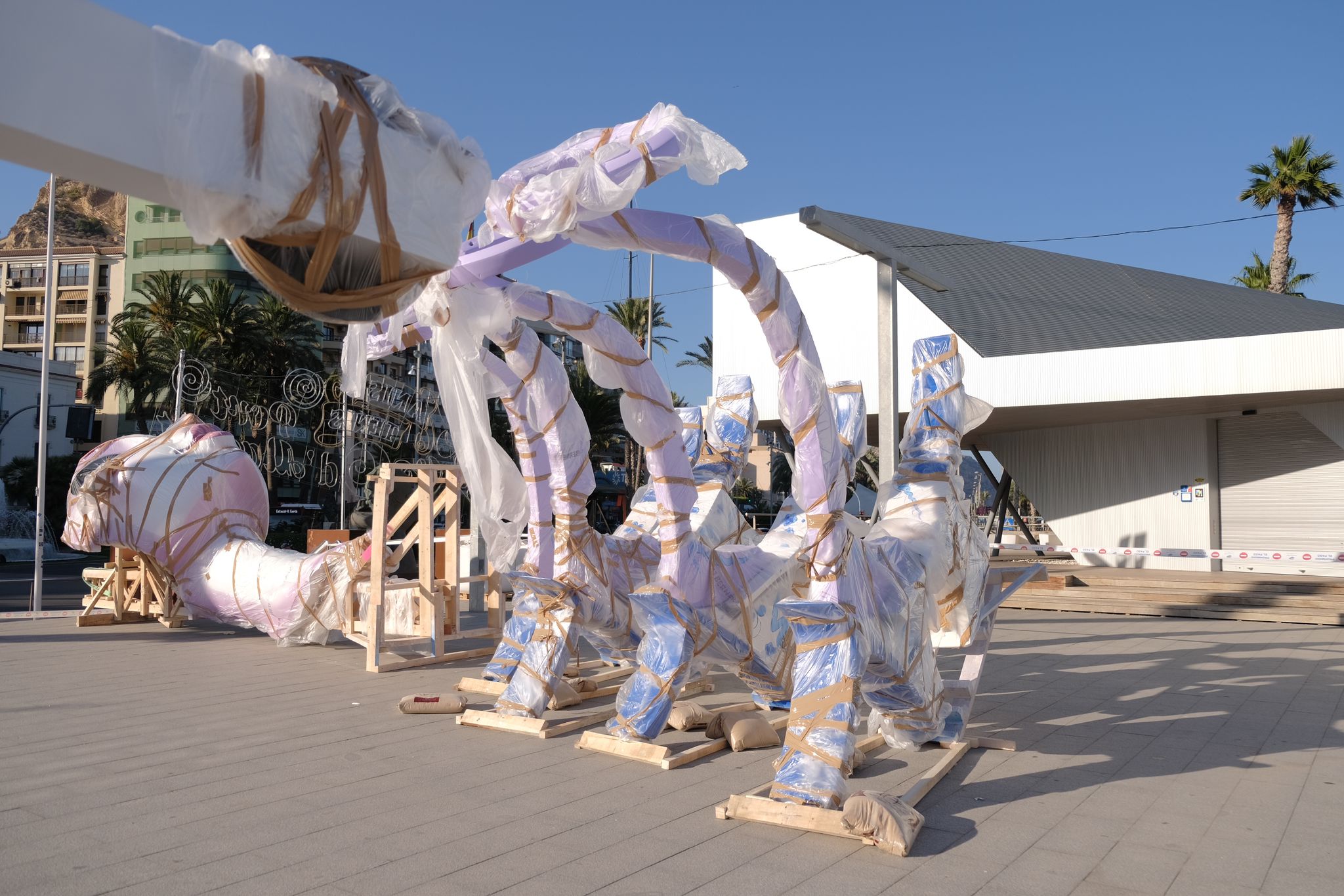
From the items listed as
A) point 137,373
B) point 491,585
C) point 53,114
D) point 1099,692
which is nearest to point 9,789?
point 53,114

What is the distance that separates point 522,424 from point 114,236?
8452 centimetres

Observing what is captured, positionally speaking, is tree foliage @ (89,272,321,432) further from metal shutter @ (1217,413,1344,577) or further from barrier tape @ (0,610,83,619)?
metal shutter @ (1217,413,1344,577)

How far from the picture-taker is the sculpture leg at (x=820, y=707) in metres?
5.22

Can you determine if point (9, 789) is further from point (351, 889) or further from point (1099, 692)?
point (1099, 692)

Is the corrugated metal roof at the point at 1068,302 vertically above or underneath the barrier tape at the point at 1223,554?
above

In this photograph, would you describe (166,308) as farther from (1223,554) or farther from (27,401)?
(1223,554)

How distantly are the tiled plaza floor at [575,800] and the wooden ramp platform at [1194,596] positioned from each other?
18.8ft

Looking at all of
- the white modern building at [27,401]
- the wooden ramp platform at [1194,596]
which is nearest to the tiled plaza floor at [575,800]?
the wooden ramp platform at [1194,596]

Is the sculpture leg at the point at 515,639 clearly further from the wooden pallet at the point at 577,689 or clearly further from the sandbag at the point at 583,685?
the sandbag at the point at 583,685

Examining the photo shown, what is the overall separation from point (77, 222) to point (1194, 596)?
87.8m

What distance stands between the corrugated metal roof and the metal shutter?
3455mm

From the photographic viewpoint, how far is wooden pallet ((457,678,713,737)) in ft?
23.7

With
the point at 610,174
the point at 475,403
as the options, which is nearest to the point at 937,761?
the point at 610,174

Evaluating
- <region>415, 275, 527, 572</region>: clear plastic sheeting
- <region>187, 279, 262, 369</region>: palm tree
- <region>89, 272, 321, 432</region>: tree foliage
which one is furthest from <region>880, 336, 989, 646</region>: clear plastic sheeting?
<region>187, 279, 262, 369</region>: palm tree
